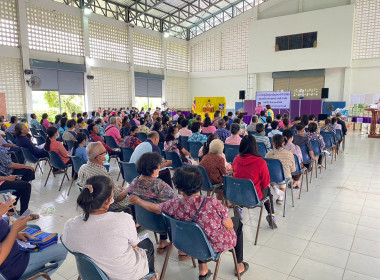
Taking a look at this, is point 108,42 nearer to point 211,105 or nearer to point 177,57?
point 177,57

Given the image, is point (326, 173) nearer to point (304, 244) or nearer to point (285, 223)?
point (285, 223)

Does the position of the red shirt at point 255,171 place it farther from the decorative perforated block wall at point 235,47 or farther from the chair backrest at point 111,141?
the decorative perforated block wall at point 235,47

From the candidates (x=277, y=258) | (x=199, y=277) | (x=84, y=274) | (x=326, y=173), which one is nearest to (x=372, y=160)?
(x=326, y=173)

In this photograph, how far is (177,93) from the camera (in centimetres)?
1997

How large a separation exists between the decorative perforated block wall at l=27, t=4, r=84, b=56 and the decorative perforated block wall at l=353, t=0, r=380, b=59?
13919 millimetres

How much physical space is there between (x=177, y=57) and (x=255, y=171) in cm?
1786

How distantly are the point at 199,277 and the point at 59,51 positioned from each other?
1322cm

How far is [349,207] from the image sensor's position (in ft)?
12.9

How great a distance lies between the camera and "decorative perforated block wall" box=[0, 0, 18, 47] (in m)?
10.7

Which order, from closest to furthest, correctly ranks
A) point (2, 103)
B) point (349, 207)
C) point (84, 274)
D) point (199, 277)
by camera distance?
point (84, 274)
point (199, 277)
point (349, 207)
point (2, 103)

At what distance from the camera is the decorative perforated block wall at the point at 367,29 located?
43.5ft

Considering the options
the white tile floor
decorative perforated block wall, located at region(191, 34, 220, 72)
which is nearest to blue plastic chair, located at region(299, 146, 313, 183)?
the white tile floor

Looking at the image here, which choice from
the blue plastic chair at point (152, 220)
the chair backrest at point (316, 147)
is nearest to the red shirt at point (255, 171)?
the blue plastic chair at point (152, 220)

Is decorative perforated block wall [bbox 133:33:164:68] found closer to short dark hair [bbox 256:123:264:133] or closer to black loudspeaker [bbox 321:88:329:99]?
black loudspeaker [bbox 321:88:329:99]
